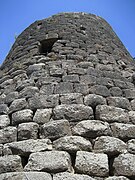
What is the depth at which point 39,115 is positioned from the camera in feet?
10.4

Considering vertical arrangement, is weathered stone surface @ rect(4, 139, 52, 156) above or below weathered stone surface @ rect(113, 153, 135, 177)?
above

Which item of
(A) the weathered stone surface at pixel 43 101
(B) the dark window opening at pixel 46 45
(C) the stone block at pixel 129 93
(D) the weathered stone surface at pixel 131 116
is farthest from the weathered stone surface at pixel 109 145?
(B) the dark window opening at pixel 46 45

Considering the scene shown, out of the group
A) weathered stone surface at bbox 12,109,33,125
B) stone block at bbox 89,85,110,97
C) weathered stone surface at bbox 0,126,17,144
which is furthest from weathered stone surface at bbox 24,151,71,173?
stone block at bbox 89,85,110,97

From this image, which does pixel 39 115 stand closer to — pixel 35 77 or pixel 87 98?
pixel 87 98

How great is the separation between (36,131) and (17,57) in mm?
2263

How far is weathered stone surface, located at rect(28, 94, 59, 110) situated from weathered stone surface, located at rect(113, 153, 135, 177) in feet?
3.13

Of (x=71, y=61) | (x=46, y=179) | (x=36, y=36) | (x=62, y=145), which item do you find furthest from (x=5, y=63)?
(x=46, y=179)

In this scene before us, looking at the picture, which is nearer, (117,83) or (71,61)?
(117,83)

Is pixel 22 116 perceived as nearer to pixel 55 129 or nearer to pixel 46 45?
pixel 55 129

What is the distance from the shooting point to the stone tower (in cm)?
264

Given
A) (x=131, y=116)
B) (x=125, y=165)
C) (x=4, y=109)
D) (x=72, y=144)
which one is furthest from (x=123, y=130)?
(x=4, y=109)

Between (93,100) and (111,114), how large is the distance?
27cm

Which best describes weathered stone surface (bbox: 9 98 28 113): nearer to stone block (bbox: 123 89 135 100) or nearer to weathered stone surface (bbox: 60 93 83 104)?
weathered stone surface (bbox: 60 93 83 104)

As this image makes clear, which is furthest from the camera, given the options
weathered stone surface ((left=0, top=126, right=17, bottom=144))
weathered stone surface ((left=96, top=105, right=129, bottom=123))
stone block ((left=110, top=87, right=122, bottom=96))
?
stone block ((left=110, top=87, right=122, bottom=96))
